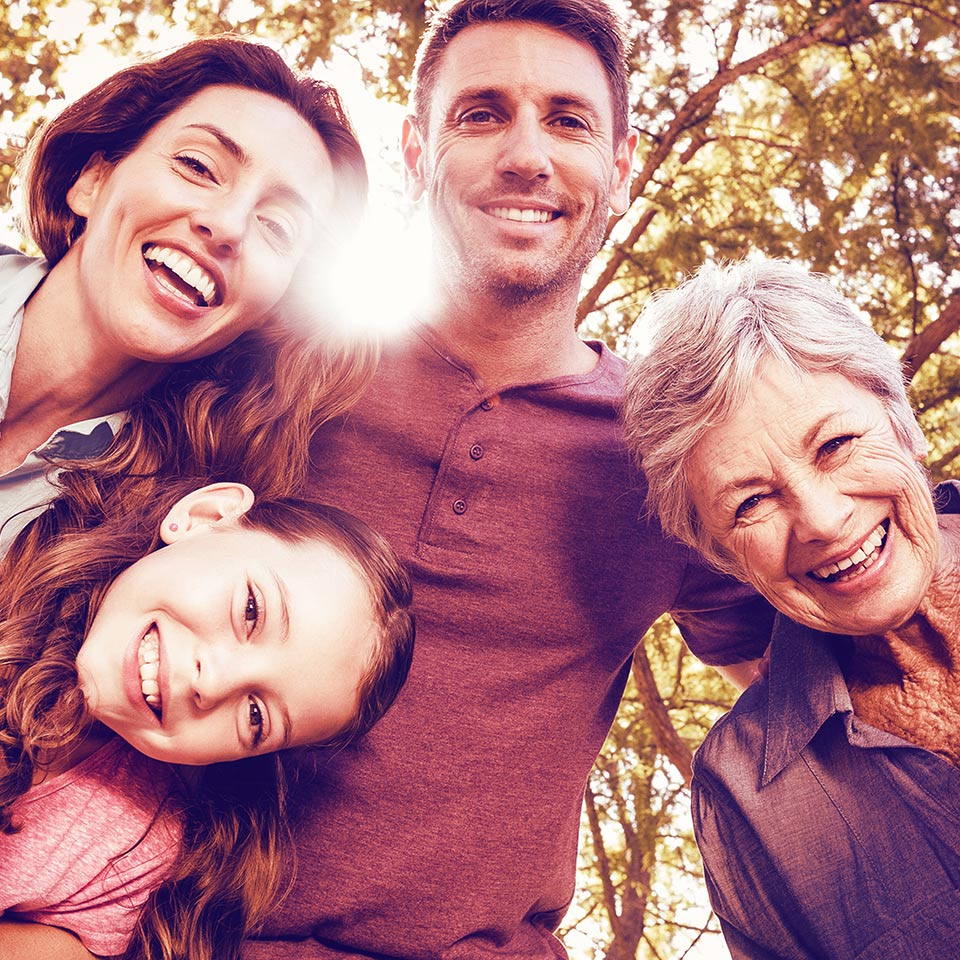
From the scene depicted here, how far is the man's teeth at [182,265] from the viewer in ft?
7.43

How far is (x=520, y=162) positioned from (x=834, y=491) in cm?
119

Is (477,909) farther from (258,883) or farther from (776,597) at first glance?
(776,597)

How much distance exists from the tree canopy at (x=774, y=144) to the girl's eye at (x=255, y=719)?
2.34m

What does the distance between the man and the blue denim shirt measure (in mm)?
383

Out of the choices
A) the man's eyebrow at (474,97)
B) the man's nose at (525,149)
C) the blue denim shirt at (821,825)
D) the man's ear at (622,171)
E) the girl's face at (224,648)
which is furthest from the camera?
the man's ear at (622,171)

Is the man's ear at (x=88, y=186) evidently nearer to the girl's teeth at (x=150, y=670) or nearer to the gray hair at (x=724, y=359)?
the girl's teeth at (x=150, y=670)

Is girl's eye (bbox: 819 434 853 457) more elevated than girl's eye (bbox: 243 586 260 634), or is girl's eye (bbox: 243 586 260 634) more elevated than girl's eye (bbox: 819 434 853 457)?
girl's eye (bbox: 819 434 853 457)

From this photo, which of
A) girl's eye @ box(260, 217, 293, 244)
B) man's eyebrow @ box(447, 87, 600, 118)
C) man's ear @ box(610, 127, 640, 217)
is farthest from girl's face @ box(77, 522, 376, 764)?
man's ear @ box(610, 127, 640, 217)

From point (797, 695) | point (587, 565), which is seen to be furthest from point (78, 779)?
point (797, 695)

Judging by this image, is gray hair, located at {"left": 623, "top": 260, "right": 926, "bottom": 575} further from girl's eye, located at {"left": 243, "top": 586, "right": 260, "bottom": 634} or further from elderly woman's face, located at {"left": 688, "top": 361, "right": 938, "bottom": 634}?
girl's eye, located at {"left": 243, "top": 586, "right": 260, "bottom": 634}

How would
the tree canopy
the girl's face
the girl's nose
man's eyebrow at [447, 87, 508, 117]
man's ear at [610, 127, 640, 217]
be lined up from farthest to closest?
the tree canopy
man's ear at [610, 127, 640, 217]
man's eyebrow at [447, 87, 508, 117]
the girl's nose
the girl's face

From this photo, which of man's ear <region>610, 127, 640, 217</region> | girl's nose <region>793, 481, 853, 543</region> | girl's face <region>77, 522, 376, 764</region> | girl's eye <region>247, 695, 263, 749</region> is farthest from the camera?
man's ear <region>610, 127, 640, 217</region>

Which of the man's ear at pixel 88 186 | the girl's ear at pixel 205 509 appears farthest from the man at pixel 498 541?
the man's ear at pixel 88 186

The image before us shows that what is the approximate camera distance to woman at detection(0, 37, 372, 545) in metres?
2.27
